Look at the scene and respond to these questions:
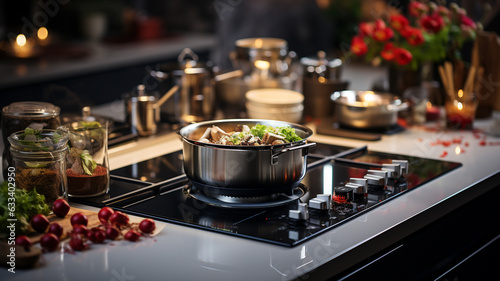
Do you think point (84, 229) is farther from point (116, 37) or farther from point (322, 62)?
point (116, 37)

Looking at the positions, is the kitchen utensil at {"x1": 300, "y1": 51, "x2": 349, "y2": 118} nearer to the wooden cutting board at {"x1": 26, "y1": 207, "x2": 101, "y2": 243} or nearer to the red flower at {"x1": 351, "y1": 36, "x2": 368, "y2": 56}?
the red flower at {"x1": 351, "y1": 36, "x2": 368, "y2": 56}

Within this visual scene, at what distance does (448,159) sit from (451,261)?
1.17 feet

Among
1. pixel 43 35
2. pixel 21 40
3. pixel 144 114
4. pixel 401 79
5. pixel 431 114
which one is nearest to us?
pixel 144 114

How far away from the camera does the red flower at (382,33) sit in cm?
247

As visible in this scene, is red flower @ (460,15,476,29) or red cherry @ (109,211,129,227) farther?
red flower @ (460,15,476,29)

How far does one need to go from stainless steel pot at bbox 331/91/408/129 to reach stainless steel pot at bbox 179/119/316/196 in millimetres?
716

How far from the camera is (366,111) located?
2.20 m

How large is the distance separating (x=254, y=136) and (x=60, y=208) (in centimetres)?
44

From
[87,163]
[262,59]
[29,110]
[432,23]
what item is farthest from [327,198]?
[432,23]

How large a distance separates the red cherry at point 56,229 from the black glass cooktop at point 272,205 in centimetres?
19

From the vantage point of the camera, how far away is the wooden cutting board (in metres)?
1.31

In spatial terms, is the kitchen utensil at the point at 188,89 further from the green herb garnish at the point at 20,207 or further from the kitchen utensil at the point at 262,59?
the green herb garnish at the point at 20,207

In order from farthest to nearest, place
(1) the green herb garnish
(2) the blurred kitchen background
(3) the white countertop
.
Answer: (2) the blurred kitchen background < (1) the green herb garnish < (3) the white countertop

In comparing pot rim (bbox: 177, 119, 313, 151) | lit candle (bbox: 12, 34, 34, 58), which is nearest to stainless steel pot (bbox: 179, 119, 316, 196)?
pot rim (bbox: 177, 119, 313, 151)
